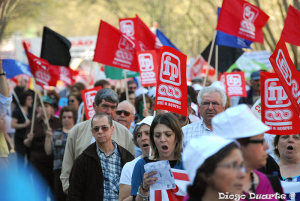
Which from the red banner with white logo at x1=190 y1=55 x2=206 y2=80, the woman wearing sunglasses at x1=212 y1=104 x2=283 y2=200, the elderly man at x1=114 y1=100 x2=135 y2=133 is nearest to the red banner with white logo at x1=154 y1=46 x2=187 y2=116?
the elderly man at x1=114 y1=100 x2=135 y2=133

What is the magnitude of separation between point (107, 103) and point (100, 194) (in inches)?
57.7

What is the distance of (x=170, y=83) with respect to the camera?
592 centimetres

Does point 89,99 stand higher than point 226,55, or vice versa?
point 226,55

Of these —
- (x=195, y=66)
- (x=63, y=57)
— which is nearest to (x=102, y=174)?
(x=63, y=57)

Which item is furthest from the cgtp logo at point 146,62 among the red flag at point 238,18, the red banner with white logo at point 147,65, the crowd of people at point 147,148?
the red flag at point 238,18

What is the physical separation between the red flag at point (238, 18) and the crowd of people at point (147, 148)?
1.32m

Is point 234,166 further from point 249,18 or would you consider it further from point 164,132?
point 249,18

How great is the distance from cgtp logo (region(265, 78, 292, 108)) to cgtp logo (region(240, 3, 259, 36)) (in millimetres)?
3711

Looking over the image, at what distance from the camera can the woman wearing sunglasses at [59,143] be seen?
8.21 meters

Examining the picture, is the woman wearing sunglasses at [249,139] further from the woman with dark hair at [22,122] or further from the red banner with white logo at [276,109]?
the woman with dark hair at [22,122]

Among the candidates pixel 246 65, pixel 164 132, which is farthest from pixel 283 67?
pixel 246 65

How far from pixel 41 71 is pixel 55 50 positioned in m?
0.53

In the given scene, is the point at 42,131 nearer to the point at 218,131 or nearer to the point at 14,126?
the point at 14,126

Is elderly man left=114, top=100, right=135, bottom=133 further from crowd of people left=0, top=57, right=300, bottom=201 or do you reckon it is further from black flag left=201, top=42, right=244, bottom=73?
black flag left=201, top=42, right=244, bottom=73
